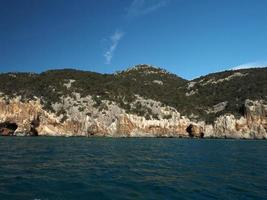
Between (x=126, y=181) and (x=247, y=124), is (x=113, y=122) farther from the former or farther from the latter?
(x=126, y=181)

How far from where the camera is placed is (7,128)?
9588 centimetres

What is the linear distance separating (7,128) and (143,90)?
154 feet

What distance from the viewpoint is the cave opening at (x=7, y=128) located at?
310ft

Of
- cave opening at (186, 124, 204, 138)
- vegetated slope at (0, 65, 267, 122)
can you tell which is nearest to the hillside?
vegetated slope at (0, 65, 267, 122)

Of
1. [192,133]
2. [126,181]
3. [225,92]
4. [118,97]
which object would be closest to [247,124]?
[192,133]

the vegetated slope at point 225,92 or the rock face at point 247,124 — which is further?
the vegetated slope at point 225,92

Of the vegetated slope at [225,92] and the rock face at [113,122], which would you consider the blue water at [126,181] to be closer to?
the rock face at [113,122]

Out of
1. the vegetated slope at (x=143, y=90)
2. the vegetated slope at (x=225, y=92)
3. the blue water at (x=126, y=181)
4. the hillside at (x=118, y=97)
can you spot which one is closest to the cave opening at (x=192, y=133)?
the hillside at (x=118, y=97)

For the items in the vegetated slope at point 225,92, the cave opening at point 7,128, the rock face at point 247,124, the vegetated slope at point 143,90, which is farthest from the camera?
the vegetated slope at point 225,92

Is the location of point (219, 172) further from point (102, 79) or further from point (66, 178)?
point (102, 79)

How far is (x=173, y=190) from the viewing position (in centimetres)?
1955

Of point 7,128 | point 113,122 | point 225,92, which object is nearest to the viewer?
point 7,128

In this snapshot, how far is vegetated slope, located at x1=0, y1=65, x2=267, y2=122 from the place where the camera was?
108 metres

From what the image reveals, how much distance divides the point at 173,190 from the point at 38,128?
8148 centimetres
